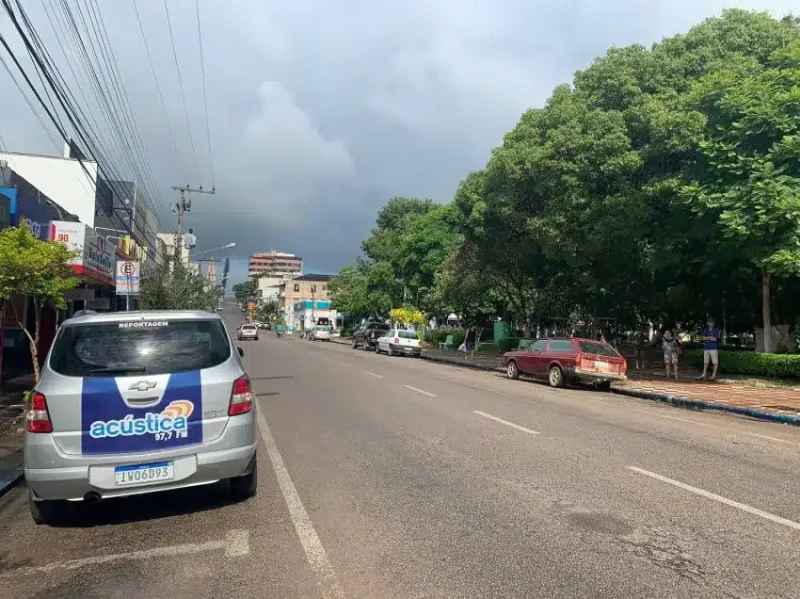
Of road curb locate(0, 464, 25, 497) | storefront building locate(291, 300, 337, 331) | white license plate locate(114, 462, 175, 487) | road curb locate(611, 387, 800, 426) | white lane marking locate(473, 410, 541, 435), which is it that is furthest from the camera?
storefront building locate(291, 300, 337, 331)

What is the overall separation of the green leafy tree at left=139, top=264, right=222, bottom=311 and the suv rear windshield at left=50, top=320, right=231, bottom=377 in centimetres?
2444

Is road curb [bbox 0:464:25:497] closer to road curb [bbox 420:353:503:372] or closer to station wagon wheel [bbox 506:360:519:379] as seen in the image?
station wagon wheel [bbox 506:360:519:379]

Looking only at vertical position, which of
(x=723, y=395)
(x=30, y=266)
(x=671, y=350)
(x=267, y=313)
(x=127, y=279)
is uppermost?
(x=267, y=313)

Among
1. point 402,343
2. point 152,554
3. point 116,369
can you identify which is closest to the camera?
point 152,554

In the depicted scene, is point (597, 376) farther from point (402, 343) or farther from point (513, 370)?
point (402, 343)

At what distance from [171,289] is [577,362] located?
21669mm

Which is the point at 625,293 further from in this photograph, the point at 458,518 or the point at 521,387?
the point at 458,518

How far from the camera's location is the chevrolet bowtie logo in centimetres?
534

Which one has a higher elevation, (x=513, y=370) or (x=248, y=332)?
(x=248, y=332)

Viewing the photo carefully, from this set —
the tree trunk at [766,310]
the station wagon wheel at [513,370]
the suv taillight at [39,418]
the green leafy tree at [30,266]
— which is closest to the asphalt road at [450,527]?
the suv taillight at [39,418]

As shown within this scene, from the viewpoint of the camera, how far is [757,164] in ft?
53.8

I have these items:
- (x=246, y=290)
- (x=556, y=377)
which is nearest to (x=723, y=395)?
(x=556, y=377)

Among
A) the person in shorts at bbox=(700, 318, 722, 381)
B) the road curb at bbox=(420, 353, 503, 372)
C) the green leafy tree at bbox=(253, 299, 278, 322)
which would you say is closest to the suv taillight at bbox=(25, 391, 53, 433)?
the person in shorts at bbox=(700, 318, 722, 381)

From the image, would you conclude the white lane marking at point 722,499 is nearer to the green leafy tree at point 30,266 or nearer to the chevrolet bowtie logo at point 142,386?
the chevrolet bowtie logo at point 142,386
